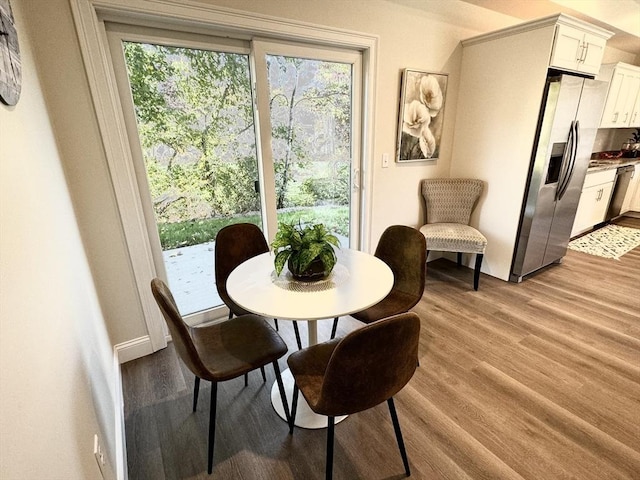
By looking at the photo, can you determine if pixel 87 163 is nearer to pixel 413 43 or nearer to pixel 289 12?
pixel 289 12

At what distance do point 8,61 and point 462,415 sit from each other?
92.8 inches

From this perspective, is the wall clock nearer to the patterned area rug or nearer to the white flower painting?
the white flower painting

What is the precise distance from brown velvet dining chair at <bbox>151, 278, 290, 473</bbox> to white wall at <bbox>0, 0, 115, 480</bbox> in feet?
1.04

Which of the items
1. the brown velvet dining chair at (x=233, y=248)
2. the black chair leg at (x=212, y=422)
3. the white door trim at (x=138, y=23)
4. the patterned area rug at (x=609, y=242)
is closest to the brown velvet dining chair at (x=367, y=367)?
the black chair leg at (x=212, y=422)

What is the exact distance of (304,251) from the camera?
1393 millimetres

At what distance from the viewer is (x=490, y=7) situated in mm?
2889

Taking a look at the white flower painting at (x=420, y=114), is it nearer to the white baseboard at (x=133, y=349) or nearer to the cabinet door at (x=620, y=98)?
the white baseboard at (x=133, y=349)

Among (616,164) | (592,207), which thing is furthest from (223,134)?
(616,164)

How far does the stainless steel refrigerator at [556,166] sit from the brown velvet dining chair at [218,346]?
2590 mm

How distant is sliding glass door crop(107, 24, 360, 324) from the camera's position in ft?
6.26

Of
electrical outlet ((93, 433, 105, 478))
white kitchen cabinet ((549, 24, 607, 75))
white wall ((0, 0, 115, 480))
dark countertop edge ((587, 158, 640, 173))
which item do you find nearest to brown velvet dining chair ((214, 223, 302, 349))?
white wall ((0, 0, 115, 480))

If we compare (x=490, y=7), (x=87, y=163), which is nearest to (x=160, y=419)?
(x=87, y=163)

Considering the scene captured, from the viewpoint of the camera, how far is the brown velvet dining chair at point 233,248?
197cm

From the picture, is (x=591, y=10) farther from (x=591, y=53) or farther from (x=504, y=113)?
(x=504, y=113)
